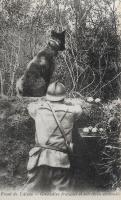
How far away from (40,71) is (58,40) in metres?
0.23

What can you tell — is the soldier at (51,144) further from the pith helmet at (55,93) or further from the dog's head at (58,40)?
the dog's head at (58,40)

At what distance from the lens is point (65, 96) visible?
2316 millimetres

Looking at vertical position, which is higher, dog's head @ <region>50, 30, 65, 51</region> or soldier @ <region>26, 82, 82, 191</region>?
dog's head @ <region>50, 30, 65, 51</region>

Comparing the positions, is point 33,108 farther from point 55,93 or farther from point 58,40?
point 58,40

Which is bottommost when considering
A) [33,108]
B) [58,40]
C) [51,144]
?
[51,144]

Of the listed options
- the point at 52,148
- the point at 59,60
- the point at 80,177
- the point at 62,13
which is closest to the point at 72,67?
the point at 59,60

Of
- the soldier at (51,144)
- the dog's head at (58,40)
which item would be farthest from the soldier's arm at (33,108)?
the dog's head at (58,40)

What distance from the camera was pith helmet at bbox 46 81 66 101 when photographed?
2.25 meters

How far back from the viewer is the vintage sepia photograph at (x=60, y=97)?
7.36 ft

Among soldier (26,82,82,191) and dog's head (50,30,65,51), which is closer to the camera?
soldier (26,82,82,191)

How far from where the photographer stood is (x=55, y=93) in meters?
2.26

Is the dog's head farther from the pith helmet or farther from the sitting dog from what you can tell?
the pith helmet

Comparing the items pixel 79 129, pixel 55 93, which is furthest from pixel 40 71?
pixel 79 129

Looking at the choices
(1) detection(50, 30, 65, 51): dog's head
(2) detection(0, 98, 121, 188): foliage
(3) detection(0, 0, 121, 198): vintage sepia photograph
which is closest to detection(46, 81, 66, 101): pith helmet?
(3) detection(0, 0, 121, 198): vintage sepia photograph
